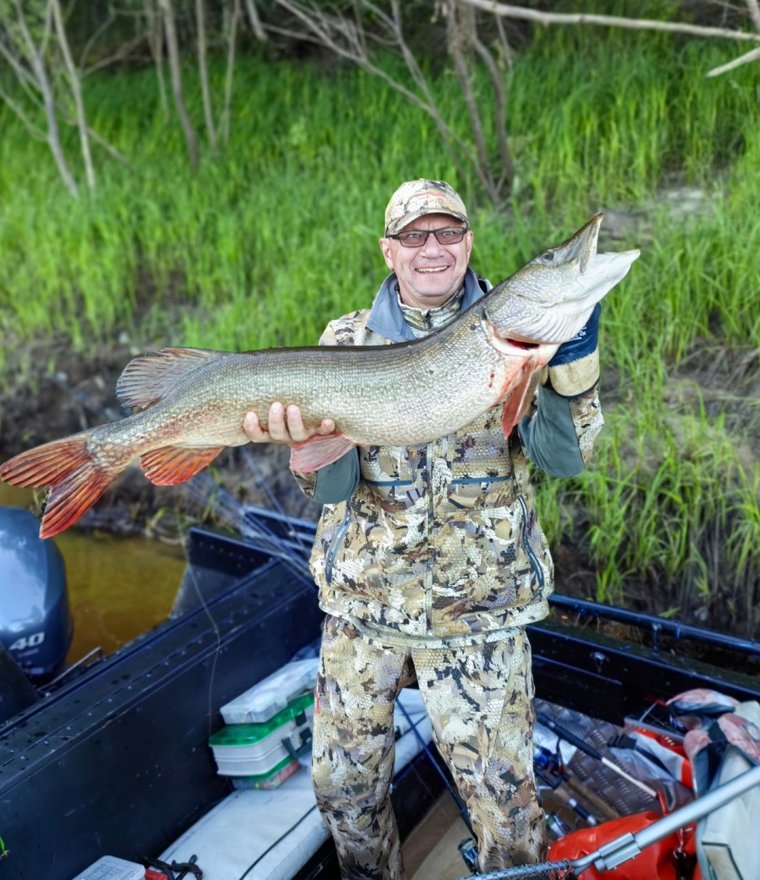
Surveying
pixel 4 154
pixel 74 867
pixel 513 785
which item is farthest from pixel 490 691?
pixel 4 154

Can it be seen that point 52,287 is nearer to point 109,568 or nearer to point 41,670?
point 109,568

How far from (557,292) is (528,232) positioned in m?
3.30

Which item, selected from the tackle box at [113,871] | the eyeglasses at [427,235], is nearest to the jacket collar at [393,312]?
the eyeglasses at [427,235]

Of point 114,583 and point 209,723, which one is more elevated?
point 209,723

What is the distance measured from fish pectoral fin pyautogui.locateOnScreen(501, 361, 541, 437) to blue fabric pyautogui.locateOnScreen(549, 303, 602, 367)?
0.22 feet

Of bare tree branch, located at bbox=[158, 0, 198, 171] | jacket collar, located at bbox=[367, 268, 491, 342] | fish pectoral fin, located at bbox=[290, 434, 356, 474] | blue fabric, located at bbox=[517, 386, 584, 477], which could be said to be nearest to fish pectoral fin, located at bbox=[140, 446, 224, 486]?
fish pectoral fin, located at bbox=[290, 434, 356, 474]

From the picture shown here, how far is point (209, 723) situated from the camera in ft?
10.0

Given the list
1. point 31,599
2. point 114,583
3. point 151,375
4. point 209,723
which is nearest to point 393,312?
point 151,375

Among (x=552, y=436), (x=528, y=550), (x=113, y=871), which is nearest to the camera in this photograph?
(x=552, y=436)

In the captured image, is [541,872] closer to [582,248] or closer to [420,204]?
[582,248]

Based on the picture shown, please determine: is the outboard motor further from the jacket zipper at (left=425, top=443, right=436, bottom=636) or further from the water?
the jacket zipper at (left=425, top=443, right=436, bottom=636)

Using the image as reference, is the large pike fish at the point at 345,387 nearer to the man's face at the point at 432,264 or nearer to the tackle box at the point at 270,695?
the man's face at the point at 432,264

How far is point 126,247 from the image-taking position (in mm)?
6828

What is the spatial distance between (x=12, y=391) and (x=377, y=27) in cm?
418
